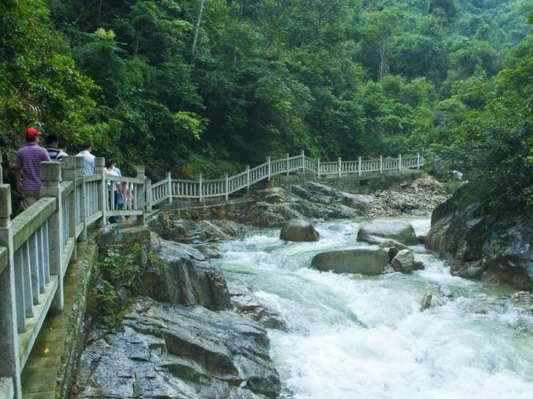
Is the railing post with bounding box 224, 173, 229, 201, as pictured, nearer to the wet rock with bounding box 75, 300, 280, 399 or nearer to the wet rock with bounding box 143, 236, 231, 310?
the wet rock with bounding box 143, 236, 231, 310

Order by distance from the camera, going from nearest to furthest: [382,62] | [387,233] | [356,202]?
[387,233] < [356,202] < [382,62]

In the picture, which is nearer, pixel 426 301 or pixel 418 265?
pixel 426 301

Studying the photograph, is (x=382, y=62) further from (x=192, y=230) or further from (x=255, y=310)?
(x=255, y=310)

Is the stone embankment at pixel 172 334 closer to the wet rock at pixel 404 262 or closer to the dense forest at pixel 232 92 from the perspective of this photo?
the dense forest at pixel 232 92

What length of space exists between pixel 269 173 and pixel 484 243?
11347 millimetres

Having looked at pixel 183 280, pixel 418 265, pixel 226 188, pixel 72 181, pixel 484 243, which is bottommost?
pixel 418 265

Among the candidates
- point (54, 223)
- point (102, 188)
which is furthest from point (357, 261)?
→ point (54, 223)

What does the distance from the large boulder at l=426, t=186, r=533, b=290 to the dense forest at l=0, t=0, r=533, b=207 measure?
0.73 m

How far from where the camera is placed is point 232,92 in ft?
77.9

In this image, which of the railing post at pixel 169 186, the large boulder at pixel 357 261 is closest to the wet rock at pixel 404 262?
the large boulder at pixel 357 261

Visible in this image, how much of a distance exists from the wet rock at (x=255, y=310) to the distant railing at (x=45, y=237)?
2.38m

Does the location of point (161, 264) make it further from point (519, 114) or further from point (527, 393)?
point (519, 114)

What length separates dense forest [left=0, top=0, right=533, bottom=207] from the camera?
11992 mm

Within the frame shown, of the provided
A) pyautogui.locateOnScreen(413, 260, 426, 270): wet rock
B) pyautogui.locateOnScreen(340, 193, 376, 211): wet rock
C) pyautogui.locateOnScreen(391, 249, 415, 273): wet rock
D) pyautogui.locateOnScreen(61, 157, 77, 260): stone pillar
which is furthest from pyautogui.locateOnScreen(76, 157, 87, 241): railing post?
pyautogui.locateOnScreen(340, 193, 376, 211): wet rock
